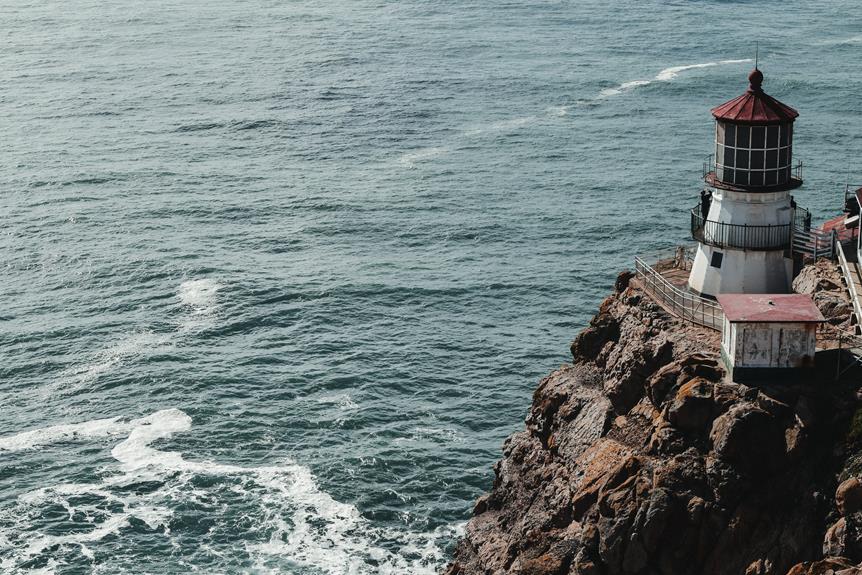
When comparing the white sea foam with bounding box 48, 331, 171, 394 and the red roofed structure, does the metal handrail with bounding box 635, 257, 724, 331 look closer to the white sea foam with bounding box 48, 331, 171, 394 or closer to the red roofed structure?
the red roofed structure

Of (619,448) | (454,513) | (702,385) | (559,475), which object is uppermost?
(702,385)

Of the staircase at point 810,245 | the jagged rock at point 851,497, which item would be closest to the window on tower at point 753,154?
the staircase at point 810,245

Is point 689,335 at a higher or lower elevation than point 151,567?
higher

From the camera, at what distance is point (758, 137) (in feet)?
183

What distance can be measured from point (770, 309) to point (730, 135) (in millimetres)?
10409

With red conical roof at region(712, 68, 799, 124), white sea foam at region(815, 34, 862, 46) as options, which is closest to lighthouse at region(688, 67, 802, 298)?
red conical roof at region(712, 68, 799, 124)

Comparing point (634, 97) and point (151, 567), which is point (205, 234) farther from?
point (634, 97)

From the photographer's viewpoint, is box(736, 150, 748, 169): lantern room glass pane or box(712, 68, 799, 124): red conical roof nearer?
box(712, 68, 799, 124): red conical roof

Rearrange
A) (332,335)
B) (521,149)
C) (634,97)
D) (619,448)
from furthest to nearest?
(634,97) < (521,149) < (332,335) < (619,448)

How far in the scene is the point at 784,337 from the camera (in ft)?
159

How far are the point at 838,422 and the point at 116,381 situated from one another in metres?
56.1

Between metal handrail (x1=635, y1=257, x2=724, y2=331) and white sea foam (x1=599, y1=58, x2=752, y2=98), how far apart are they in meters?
109

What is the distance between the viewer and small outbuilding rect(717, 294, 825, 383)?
48469mm

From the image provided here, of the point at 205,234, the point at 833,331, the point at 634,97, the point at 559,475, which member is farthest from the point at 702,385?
the point at 634,97
